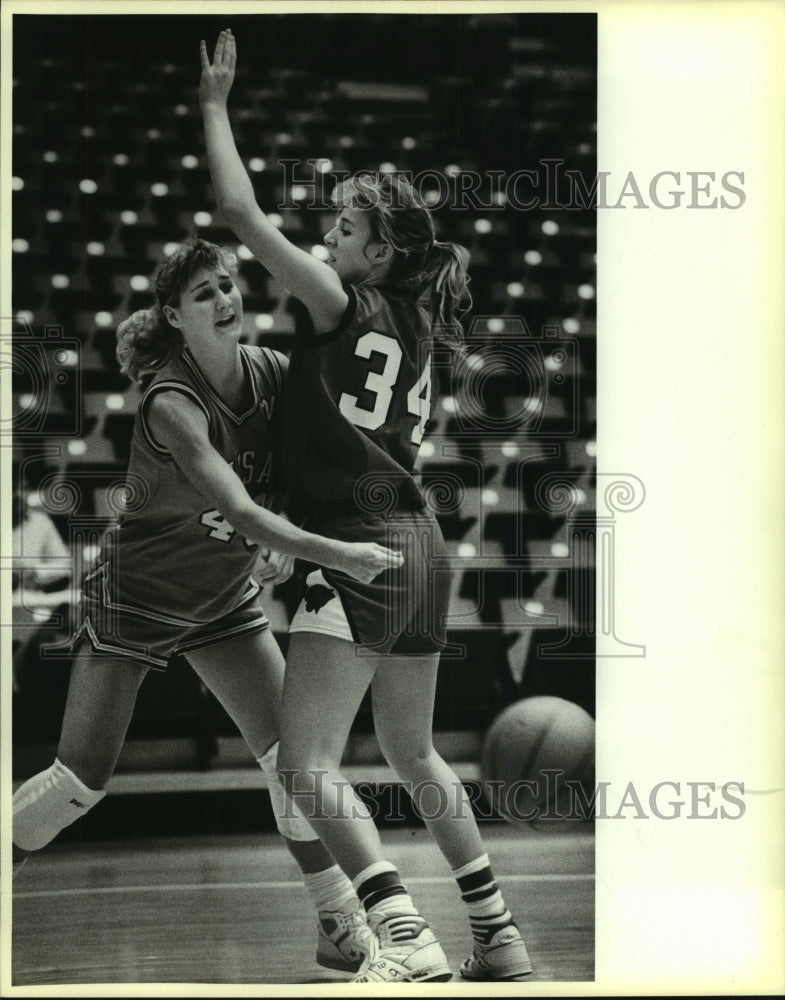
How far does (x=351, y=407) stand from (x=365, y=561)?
38 cm

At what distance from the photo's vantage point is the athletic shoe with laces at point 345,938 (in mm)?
2662

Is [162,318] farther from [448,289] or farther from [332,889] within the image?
[332,889]

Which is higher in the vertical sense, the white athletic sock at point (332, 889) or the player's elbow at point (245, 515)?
the player's elbow at point (245, 515)

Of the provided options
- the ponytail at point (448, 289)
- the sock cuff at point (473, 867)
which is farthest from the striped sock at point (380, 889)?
the ponytail at point (448, 289)

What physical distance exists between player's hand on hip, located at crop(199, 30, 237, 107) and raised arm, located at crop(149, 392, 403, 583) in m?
0.76

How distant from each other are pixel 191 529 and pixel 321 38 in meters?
1.29

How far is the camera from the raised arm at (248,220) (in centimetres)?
266

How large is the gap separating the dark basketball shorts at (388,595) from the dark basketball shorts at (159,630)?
0.13 m

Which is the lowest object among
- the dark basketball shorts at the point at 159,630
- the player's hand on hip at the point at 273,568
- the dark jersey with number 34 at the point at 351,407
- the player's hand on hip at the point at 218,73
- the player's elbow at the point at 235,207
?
the dark basketball shorts at the point at 159,630

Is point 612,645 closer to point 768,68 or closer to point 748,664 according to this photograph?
point 748,664

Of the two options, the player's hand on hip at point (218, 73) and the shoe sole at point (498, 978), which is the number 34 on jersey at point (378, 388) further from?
the shoe sole at point (498, 978)

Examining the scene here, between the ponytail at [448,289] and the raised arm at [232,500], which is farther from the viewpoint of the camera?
the ponytail at [448,289]

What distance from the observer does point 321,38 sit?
2752mm

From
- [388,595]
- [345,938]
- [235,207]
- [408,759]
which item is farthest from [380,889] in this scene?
[235,207]
